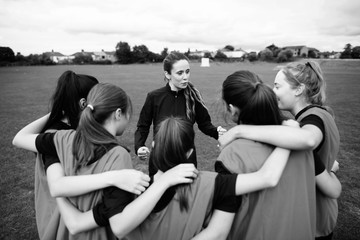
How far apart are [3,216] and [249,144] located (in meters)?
4.44

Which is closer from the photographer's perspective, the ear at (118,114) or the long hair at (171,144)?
the long hair at (171,144)

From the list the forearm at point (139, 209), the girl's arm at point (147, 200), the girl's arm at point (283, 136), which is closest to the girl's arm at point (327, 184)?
the girl's arm at point (283, 136)

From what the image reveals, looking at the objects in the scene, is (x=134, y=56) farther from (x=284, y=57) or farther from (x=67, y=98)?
(x=67, y=98)

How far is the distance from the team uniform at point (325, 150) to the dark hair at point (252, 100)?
41 centimetres

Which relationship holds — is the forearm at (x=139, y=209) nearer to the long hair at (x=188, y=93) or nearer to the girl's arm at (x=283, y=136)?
the girl's arm at (x=283, y=136)

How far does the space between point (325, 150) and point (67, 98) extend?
89.8 inches

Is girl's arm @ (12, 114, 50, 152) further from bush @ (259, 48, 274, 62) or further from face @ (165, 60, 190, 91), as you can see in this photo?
bush @ (259, 48, 274, 62)

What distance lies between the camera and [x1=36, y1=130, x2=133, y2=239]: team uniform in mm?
1577

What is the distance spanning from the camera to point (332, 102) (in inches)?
533

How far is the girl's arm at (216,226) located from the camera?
1.44 meters

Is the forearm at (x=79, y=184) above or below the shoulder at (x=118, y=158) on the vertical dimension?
below

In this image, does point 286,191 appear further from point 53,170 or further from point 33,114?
point 33,114

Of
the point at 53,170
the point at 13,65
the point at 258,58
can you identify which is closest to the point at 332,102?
the point at 53,170

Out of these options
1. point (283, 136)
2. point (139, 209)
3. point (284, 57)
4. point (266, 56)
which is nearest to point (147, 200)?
point (139, 209)
